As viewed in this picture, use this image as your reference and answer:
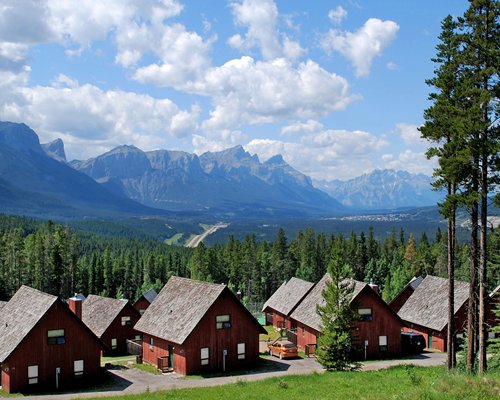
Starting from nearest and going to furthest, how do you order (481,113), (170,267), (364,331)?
(481,113)
(364,331)
(170,267)

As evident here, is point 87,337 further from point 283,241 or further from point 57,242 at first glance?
point 283,241

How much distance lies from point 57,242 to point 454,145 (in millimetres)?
88330

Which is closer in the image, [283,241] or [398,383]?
[398,383]

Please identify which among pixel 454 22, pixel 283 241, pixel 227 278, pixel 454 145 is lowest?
pixel 227 278

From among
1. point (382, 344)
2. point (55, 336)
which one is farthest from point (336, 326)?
point (55, 336)

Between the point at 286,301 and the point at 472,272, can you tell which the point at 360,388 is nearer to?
the point at 472,272

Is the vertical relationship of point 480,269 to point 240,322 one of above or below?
above

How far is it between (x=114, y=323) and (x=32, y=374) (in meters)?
20.3

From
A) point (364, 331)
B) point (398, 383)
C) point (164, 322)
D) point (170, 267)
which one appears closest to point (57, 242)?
point (170, 267)

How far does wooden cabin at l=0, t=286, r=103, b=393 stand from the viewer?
132 feet

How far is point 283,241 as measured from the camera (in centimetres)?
13175

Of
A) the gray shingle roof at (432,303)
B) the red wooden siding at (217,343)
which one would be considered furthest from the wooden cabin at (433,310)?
the red wooden siding at (217,343)

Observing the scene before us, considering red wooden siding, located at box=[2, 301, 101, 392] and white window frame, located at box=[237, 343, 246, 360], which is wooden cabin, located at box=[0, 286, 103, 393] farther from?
white window frame, located at box=[237, 343, 246, 360]

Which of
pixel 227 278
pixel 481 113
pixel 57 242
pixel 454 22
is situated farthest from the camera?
pixel 227 278
